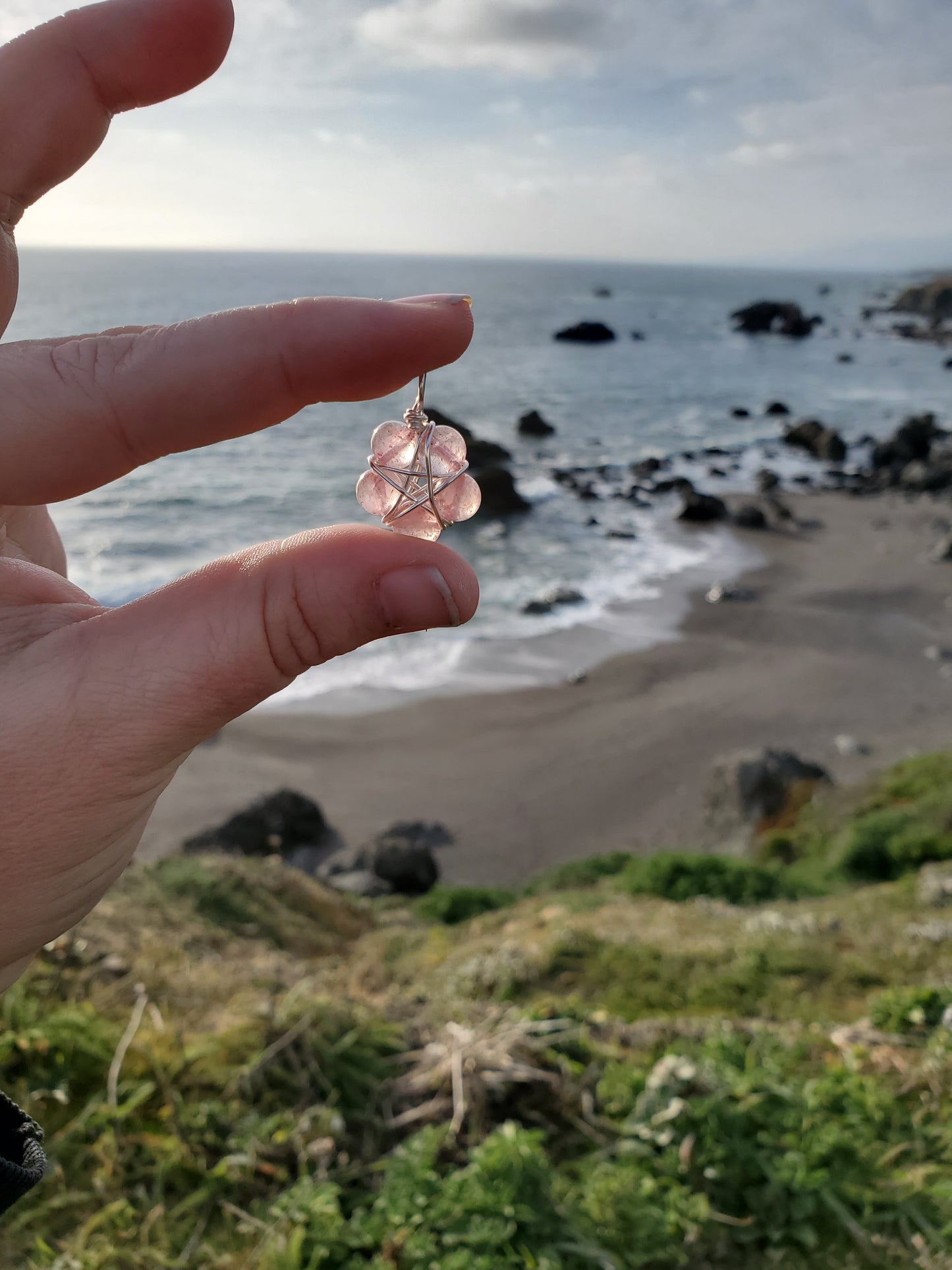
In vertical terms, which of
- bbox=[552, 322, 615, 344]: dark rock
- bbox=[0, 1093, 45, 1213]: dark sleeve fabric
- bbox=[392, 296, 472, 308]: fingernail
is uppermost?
bbox=[552, 322, 615, 344]: dark rock

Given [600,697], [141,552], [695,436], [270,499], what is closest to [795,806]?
[600,697]

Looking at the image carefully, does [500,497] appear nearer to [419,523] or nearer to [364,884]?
[364,884]

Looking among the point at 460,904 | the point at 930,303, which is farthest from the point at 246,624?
the point at 930,303

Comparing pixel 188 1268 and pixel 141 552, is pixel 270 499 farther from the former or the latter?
pixel 188 1268

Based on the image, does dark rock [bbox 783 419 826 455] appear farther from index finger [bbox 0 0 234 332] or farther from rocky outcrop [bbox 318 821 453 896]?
index finger [bbox 0 0 234 332]

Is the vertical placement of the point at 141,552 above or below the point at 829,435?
below

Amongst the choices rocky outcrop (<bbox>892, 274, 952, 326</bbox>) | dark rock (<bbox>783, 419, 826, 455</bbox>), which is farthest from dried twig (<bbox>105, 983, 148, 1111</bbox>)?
rocky outcrop (<bbox>892, 274, 952, 326</bbox>)

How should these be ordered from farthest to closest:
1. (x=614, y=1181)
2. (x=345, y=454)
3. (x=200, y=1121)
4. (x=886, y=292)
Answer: (x=886, y=292), (x=345, y=454), (x=200, y=1121), (x=614, y=1181)

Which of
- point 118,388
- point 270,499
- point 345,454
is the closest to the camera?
point 118,388
